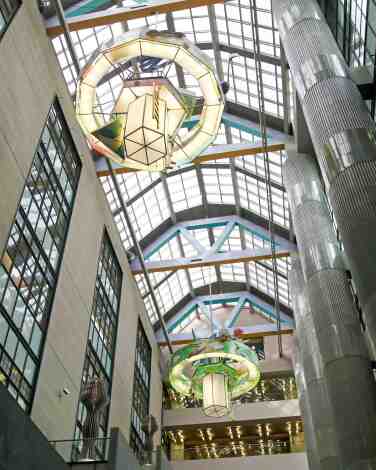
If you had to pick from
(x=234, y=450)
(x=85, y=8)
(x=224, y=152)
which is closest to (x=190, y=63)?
(x=85, y=8)

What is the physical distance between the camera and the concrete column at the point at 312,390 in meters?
22.1

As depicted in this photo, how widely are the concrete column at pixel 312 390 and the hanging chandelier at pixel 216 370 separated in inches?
113

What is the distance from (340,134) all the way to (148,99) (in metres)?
5.09

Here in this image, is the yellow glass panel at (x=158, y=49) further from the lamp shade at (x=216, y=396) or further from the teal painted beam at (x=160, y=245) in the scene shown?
the teal painted beam at (x=160, y=245)

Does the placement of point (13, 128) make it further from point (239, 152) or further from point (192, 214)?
point (192, 214)

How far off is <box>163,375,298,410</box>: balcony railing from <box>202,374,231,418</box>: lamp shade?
18.2m

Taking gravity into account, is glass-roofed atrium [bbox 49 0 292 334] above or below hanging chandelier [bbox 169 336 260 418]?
above

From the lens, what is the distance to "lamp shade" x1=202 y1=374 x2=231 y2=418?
22.2m

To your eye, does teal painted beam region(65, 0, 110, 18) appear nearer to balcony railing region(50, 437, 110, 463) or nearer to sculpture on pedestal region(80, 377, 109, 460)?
sculpture on pedestal region(80, 377, 109, 460)

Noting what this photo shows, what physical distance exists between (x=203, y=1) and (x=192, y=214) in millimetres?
21969

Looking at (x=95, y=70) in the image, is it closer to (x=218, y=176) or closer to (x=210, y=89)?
(x=210, y=89)

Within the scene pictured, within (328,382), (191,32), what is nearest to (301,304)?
(328,382)

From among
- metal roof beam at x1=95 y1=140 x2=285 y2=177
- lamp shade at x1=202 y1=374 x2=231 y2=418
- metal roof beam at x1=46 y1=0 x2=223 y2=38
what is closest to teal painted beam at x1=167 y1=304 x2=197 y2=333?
metal roof beam at x1=95 y1=140 x2=285 y2=177

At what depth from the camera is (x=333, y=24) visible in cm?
2205
